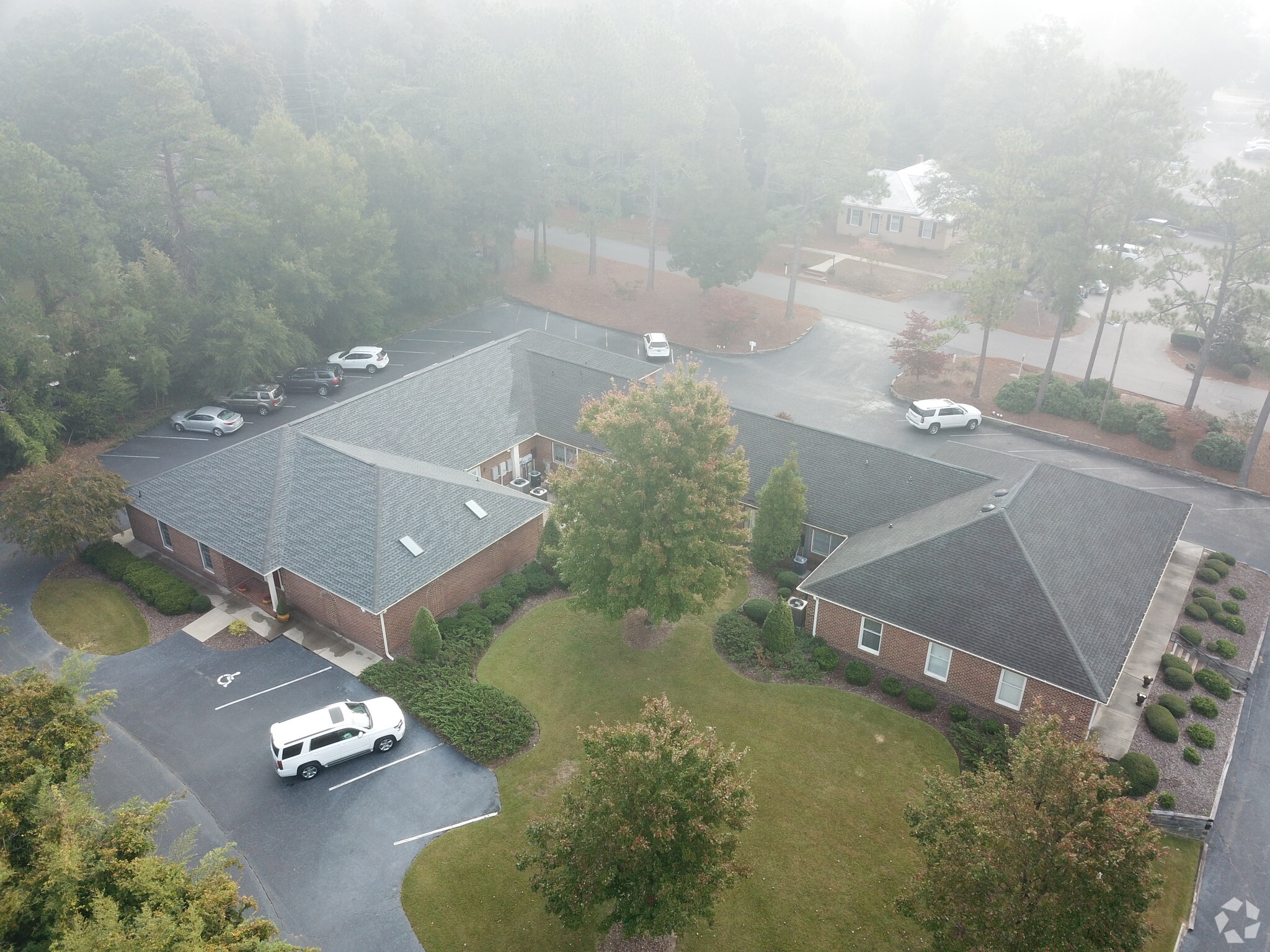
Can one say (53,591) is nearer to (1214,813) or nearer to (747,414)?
(747,414)

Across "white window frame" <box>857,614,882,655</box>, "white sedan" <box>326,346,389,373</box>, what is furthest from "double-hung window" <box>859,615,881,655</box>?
"white sedan" <box>326,346,389,373</box>

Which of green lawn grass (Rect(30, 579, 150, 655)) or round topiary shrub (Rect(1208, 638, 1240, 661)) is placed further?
green lawn grass (Rect(30, 579, 150, 655))

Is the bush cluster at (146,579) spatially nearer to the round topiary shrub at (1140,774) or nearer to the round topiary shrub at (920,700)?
the round topiary shrub at (920,700)

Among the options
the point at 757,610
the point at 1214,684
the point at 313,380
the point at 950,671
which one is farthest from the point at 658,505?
the point at 313,380

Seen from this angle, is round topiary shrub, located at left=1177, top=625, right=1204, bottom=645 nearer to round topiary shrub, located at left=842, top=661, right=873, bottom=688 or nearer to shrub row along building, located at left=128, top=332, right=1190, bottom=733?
shrub row along building, located at left=128, top=332, right=1190, bottom=733

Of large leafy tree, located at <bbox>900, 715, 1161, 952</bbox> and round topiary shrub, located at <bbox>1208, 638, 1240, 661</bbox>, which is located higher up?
large leafy tree, located at <bbox>900, 715, 1161, 952</bbox>

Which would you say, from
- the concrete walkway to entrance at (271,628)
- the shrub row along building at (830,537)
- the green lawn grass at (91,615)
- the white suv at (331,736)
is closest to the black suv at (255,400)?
the shrub row along building at (830,537)
